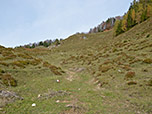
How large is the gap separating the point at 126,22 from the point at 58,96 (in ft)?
255

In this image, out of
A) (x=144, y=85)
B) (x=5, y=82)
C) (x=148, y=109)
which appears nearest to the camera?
(x=148, y=109)

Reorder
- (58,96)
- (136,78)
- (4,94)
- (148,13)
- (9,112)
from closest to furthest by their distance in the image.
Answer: (9,112) → (4,94) → (58,96) → (136,78) → (148,13)

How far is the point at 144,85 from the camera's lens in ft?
33.4

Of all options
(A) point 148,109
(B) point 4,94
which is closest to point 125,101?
(A) point 148,109

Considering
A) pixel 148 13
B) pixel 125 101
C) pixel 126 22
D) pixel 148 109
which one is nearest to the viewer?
pixel 148 109

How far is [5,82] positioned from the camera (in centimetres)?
1091

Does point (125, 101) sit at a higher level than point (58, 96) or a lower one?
lower

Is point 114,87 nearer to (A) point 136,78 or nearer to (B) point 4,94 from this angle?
(A) point 136,78

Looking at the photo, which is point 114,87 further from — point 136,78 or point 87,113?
point 87,113

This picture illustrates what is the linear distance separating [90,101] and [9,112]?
6207 millimetres

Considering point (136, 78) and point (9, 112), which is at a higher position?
point (9, 112)

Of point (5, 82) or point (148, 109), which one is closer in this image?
point (148, 109)

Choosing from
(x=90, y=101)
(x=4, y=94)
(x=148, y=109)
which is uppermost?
(x=4, y=94)

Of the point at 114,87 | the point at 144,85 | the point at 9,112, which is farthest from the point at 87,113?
the point at 144,85
